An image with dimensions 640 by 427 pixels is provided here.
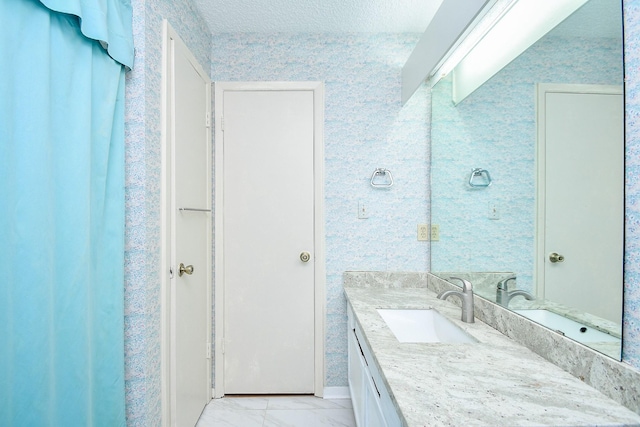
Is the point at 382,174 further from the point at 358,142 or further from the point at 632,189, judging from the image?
the point at 632,189

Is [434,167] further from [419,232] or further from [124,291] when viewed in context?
[124,291]

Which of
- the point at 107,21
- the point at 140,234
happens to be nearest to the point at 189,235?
the point at 140,234

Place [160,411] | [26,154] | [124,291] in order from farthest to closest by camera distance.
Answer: [160,411]
[124,291]
[26,154]

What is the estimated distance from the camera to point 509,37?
1207 mm

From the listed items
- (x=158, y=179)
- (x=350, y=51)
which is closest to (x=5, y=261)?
(x=158, y=179)

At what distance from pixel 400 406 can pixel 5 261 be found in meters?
1.11

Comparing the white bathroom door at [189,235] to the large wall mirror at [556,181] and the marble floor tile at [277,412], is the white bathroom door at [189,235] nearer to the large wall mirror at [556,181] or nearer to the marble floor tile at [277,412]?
the marble floor tile at [277,412]

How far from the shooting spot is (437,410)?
707 mm

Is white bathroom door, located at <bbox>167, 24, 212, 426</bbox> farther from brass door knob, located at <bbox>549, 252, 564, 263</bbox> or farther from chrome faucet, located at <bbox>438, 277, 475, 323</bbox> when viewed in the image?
brass door knob, located at <bbox>549, 252, 564, 263</bbox>

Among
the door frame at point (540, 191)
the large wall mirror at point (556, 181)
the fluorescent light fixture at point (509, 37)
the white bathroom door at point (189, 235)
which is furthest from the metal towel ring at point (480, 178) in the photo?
the white bathroom door at point (189, 235)

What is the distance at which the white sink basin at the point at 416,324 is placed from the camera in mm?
1448

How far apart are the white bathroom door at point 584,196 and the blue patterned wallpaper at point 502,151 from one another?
59mm

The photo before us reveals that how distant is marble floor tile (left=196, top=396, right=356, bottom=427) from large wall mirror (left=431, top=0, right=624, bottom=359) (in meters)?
1.24

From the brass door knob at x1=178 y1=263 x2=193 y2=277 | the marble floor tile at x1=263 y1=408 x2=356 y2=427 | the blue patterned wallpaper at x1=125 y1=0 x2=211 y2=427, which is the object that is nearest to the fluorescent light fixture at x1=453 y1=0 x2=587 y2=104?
the blue patterned wallpaper at x1=125 y1=0 x2=211 y2=427
